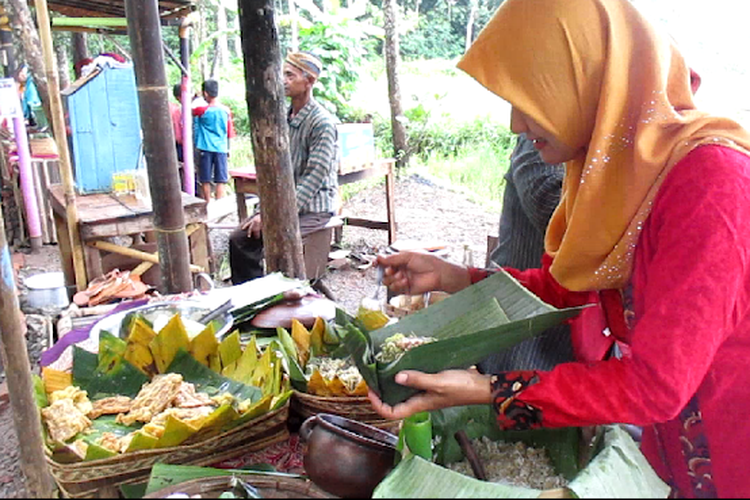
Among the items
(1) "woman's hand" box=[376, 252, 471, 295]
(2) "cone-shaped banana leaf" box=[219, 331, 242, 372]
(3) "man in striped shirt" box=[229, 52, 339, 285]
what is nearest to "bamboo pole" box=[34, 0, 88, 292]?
(3) "man in striped shirt" box=[229, 52, 339, 285]

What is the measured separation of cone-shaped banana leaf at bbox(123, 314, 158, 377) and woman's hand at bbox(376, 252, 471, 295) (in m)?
0.79

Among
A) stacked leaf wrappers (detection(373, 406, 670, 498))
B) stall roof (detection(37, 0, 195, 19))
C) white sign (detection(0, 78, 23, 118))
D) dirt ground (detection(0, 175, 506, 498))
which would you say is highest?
stall roof (detection(37, 0, 195, 19))

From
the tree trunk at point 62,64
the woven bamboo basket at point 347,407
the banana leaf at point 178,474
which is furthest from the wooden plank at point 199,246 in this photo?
the tree trunk at point 62,64

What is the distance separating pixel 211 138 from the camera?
8.94 meters

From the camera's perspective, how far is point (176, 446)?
61.6 inches

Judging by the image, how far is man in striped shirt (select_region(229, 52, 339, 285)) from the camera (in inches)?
194

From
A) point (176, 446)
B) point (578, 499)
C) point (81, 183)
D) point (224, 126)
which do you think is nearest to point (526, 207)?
point (176, 446)

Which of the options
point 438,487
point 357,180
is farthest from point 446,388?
point 357,180

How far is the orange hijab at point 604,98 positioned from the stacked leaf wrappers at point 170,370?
3.17 ft

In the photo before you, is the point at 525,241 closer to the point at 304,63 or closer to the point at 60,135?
the point at 60,135

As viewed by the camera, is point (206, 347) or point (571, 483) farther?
point (206, 347)

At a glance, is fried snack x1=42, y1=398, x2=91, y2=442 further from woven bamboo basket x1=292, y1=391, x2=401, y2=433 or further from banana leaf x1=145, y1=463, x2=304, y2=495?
woven bamboo basket x1=292, y1=391, x2=401, y2=433

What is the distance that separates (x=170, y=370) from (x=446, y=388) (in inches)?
43.9

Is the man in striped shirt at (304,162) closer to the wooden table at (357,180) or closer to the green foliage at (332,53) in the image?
the wooden table at (357,180)
